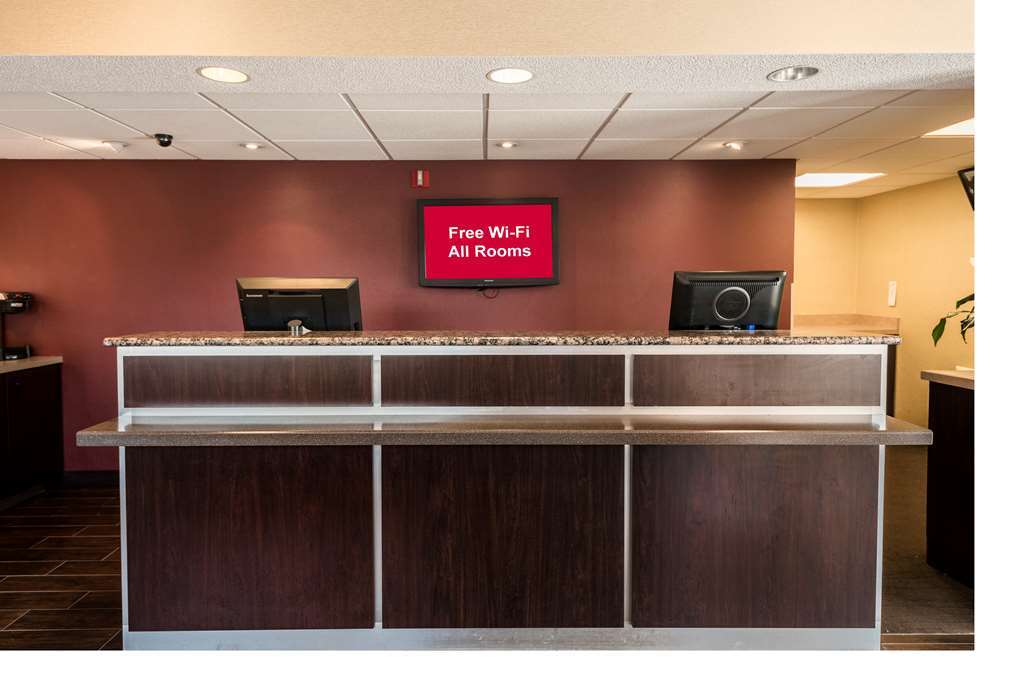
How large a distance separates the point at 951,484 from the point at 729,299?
1.50 m

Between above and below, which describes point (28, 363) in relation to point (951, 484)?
above

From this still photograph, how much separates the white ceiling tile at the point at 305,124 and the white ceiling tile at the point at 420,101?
0.25 m

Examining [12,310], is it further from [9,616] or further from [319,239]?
[9,616]

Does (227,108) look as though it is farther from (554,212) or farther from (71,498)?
(71,498)

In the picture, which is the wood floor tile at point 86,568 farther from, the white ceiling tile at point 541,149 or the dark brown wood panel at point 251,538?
the white ceiling tile at point 541,149

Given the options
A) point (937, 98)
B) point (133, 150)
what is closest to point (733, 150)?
point (937, 98)

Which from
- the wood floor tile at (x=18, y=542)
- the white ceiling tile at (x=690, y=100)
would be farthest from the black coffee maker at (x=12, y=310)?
the white ceiling tile at (x=690, y=100)

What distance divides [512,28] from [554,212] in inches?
112

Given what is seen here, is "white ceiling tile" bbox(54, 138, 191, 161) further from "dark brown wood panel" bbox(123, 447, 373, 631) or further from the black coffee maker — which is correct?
"dark brown wood panel" bbox(123, 447, 373, 631)

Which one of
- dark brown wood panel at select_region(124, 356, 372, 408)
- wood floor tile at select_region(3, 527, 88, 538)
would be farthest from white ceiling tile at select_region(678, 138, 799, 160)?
wood floor tile at select_region(3, 527, 88, 538)

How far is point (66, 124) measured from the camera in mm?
4184

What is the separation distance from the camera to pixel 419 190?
5.45 m

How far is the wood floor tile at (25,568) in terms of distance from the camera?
3.52 m
